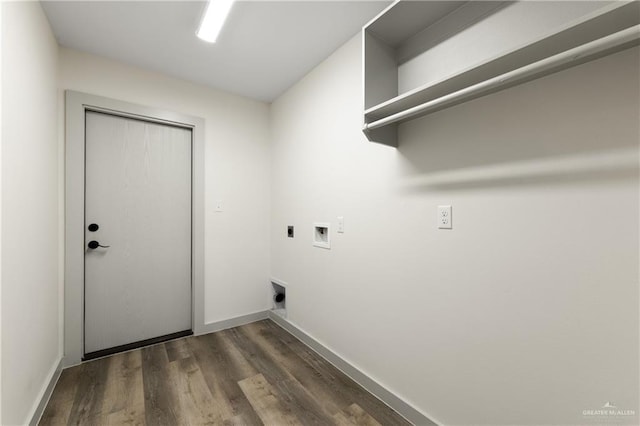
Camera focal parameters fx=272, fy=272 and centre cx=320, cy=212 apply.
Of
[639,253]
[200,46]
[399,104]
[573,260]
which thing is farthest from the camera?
[200,46]

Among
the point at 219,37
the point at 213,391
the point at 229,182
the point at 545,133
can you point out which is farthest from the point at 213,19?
the point at 213,391

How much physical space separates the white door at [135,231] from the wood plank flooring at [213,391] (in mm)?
258

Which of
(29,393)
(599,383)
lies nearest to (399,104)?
(599,383)

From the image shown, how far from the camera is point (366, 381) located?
1.84m

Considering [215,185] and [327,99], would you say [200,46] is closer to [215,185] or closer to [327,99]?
[327,99]

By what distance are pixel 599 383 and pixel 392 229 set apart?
3.41ft

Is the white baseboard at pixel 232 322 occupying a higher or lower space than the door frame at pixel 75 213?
lower

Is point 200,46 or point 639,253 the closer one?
point 639,253

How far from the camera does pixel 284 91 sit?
2840 millimetres

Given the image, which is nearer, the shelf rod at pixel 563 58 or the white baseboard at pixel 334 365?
the shelf rod at pixel 563 58

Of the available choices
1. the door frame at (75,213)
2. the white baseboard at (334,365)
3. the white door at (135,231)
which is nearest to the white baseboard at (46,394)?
the white baseboard at (334,365)

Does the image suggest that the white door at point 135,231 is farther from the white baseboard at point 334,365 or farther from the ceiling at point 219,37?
the ceiling at point 219,37

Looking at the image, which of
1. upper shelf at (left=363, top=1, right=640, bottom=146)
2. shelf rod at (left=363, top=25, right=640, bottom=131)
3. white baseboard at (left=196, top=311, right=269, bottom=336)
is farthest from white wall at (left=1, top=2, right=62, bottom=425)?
shelf rod at (left=363, top=25, right=640, bottom=131)

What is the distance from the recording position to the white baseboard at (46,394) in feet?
4.90
